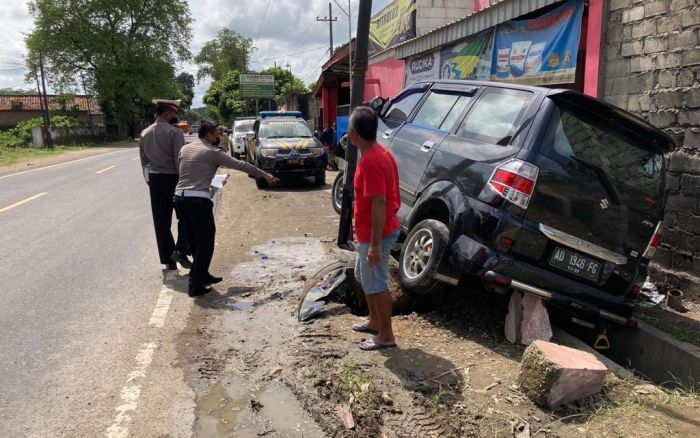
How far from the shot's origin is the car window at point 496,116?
13.4ft

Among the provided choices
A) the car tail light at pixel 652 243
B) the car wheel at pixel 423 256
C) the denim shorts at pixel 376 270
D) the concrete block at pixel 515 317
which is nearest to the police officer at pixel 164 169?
the car wheel at pixel 423 256

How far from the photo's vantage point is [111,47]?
47656mm

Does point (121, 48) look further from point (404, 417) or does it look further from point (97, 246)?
point (404, 417)

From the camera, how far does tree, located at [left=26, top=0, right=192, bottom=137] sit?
46.7 meters

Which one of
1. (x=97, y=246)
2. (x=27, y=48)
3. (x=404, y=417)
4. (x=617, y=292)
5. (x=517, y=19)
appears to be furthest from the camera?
(x=27, y=48)

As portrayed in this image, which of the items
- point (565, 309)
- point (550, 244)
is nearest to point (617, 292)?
point (565, 309)

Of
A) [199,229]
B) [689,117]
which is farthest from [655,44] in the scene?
[199,229]

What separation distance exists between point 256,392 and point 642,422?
95.1 inches

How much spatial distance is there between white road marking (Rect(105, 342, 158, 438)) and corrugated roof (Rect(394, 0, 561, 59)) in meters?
6.79

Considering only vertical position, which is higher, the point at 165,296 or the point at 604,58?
the point at 604,58

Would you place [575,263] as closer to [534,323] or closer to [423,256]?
[534,323]

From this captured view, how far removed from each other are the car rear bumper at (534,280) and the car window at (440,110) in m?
1.43

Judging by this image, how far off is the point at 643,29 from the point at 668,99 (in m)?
0.89

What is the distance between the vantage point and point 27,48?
47.4 metres
